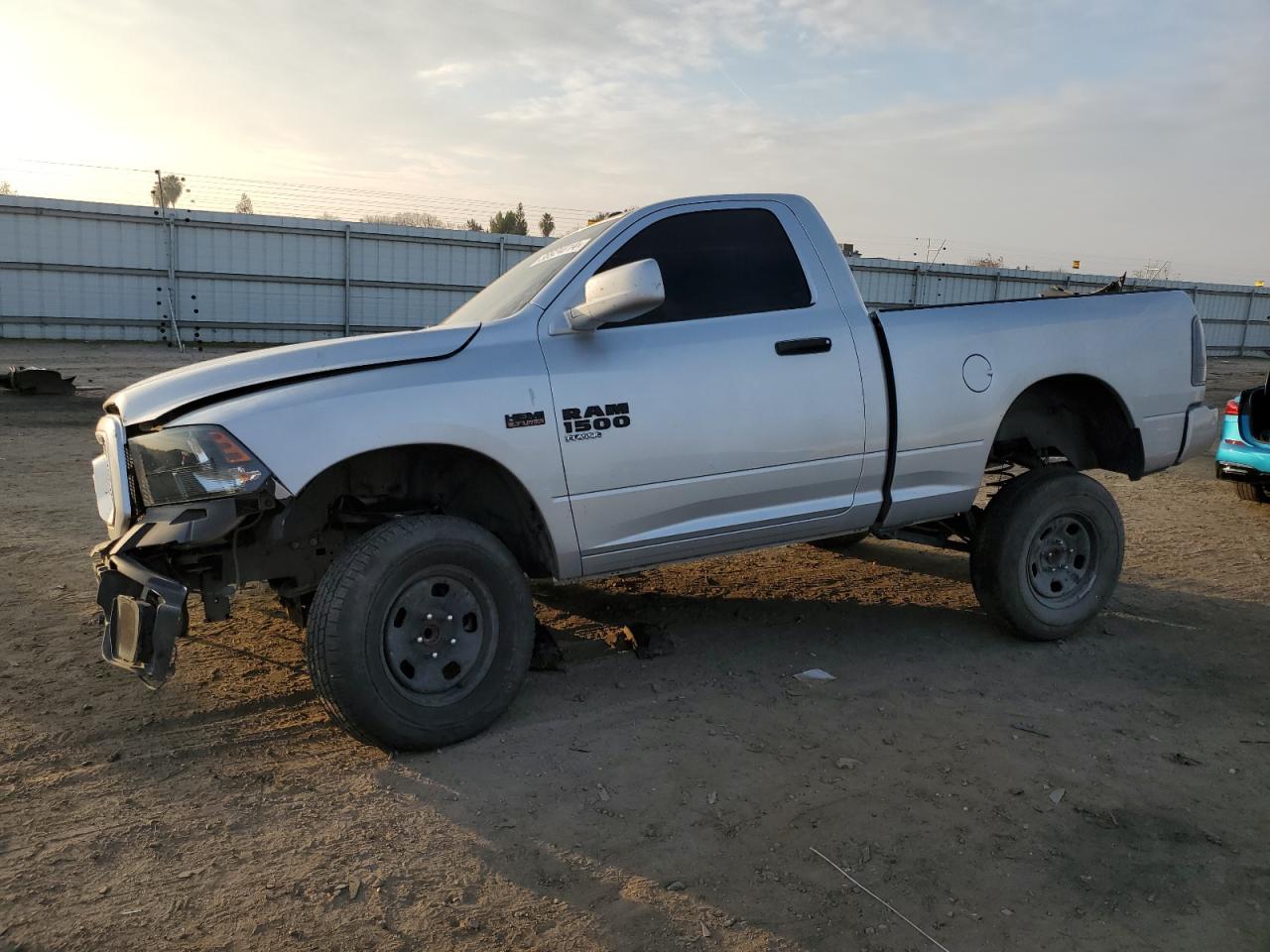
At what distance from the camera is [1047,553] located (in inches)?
196

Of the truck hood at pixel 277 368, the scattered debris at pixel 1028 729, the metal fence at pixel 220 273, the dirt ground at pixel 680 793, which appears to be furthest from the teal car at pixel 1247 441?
the metal fence at pixel 220 273

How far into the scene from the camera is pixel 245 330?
21.8 metres

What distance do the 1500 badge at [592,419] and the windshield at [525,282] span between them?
608 mm

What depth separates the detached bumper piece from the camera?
130 inches

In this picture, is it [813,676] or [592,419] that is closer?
[592,419]

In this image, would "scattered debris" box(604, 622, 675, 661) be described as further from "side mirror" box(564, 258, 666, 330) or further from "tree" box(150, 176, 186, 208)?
"tree" box(150, 176, 186, 208)

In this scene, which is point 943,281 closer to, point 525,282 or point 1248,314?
point 1248,314

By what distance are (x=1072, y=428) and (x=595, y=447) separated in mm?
3004

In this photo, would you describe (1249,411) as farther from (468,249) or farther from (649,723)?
(468,249)

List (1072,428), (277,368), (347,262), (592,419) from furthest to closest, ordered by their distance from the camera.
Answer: (347,262)
(1072,428)
(592,419)
(277,368)

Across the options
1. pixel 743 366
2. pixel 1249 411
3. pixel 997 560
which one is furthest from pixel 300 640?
pixel 1249 411

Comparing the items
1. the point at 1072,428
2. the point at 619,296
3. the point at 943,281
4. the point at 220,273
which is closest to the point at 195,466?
the point at 619,296

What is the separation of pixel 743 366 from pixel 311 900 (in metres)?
2.61

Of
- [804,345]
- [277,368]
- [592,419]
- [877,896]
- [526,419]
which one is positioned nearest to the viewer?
[877,896]
